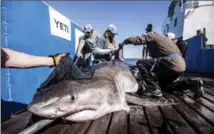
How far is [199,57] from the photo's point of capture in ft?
A: 49.3

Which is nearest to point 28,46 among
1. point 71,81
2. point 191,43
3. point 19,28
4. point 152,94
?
point 19,28

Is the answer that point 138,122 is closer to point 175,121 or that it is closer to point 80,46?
point 175,121

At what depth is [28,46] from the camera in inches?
181

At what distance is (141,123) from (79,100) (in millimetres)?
821

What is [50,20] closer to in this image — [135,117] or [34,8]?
[34,8]

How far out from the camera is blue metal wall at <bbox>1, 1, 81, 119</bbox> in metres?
3.90

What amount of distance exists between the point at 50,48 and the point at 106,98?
3238mm

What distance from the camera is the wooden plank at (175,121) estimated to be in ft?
8.67

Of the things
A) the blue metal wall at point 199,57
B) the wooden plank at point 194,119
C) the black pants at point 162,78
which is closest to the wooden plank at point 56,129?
the wooden plank at point 194,119

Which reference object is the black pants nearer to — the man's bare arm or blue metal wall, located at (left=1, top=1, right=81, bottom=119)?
blue metal wall, located at (left=1, top=1, right=81, bottom=119)

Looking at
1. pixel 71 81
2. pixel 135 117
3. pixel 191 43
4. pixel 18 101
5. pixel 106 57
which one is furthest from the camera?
pixel 191 43

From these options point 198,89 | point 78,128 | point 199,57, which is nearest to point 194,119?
Result: point 78,128

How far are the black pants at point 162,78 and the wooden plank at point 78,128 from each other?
6.90 feet

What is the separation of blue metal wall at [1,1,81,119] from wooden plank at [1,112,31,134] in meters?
0.48
